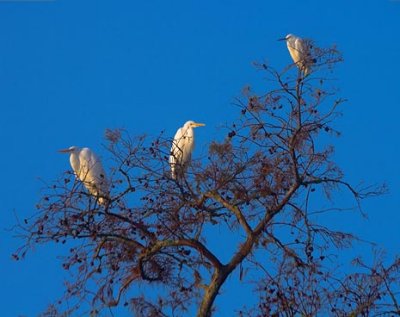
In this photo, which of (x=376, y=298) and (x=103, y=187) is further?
(x=103, y=187)

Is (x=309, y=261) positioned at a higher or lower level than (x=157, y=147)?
lower

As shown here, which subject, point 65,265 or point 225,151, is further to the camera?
point 225,151

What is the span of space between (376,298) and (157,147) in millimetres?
1940

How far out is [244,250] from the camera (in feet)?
25.0

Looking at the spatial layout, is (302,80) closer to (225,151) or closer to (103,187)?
(225,151)

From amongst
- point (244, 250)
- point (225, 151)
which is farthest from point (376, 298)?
point (225, 151)

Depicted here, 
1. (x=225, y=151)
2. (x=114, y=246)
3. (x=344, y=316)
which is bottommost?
(x=344, y=316)

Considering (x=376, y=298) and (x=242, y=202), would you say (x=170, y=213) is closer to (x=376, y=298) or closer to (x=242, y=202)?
(x=242, y=202)

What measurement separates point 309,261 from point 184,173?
44.5 inches

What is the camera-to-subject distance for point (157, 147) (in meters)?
7.74

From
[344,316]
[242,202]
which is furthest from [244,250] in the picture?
[344,316]

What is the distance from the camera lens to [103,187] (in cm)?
823

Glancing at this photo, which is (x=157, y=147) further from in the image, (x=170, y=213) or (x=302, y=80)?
(x=302, y=80)

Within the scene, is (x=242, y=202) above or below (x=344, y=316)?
above
